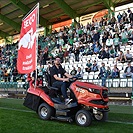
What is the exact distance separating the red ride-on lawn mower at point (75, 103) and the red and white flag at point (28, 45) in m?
0.86

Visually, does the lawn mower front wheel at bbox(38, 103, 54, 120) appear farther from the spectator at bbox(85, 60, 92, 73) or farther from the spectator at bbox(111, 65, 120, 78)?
the spectator at bbox(85, 60, 92, 73)

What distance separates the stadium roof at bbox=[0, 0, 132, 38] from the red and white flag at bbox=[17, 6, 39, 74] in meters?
17.3

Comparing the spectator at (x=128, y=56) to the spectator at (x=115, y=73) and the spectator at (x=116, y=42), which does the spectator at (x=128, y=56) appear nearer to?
the spectator at (x=115, y=73)

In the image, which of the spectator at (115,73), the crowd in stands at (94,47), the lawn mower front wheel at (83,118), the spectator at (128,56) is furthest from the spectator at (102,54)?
the lawn mower front wheel at (83,118)

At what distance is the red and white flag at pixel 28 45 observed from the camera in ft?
27.4

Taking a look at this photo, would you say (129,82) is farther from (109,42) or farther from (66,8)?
(66,8)

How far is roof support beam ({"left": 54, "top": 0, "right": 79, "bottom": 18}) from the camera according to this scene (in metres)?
27.6

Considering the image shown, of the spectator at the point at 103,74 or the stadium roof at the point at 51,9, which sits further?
the stadium roof at the point at 51,9

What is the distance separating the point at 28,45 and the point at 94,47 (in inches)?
424

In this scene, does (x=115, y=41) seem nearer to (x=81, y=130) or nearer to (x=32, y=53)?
(x=32, y=53)

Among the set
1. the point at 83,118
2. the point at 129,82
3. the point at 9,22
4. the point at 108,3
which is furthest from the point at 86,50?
the point at 9,22

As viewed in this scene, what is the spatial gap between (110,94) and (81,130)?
26.7ft

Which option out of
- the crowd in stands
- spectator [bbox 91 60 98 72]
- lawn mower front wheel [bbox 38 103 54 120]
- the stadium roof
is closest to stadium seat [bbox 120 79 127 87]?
the crowd in stands

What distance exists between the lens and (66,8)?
28203 millimetres
